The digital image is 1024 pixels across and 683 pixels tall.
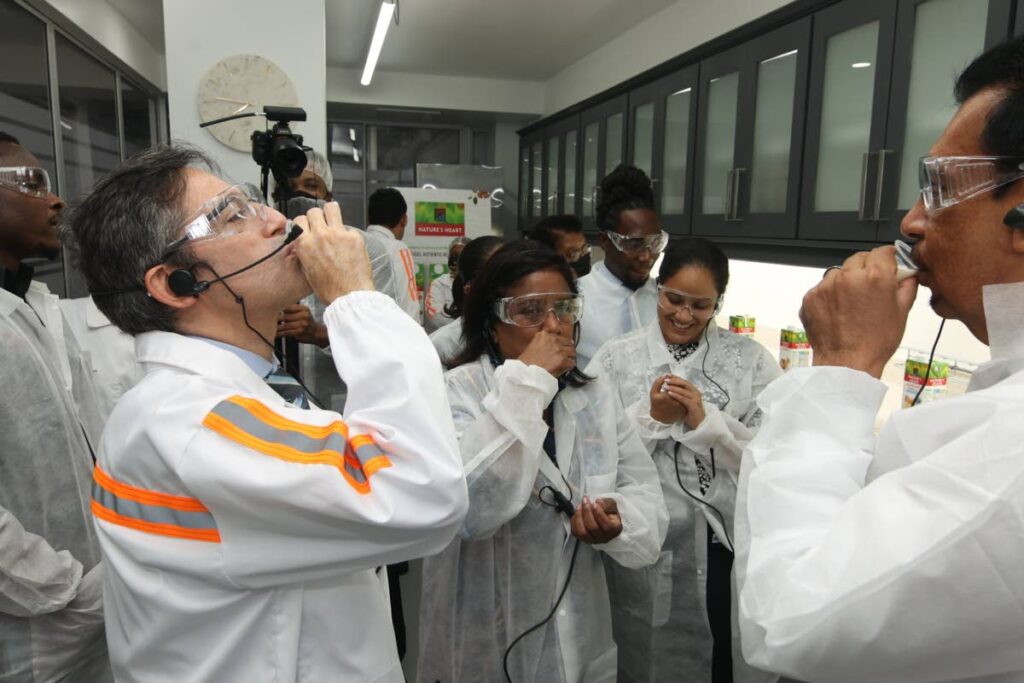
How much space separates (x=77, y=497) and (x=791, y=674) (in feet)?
4.66

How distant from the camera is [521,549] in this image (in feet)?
4.71

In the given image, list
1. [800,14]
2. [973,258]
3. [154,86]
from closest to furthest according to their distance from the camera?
1. [973,258]
2. [800,14]
3. [154,86]

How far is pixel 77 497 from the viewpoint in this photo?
140 cm

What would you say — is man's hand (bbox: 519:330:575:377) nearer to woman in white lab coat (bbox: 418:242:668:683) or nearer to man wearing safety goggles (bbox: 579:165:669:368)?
woman in white lab coat (bbox: 418:242:668:683)

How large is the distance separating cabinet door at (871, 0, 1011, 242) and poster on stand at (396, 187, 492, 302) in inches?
148

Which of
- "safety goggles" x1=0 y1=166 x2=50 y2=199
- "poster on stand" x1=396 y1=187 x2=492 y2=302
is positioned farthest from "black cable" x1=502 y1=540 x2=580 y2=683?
"poster on stand" x1=396 y1=187 x2=492 y2=302

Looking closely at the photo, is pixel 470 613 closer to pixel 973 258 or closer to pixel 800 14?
pixel 973 258

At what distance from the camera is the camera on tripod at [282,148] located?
1937 mm

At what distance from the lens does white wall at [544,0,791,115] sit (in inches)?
143

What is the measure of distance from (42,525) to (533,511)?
1.02 metres

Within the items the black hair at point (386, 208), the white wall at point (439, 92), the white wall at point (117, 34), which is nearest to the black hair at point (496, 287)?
the black hair at point (386, 208)

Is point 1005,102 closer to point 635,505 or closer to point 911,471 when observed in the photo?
point 911,471

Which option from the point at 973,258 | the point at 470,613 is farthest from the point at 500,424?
the point at 973,258

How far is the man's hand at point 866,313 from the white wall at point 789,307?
1613 millimetres
